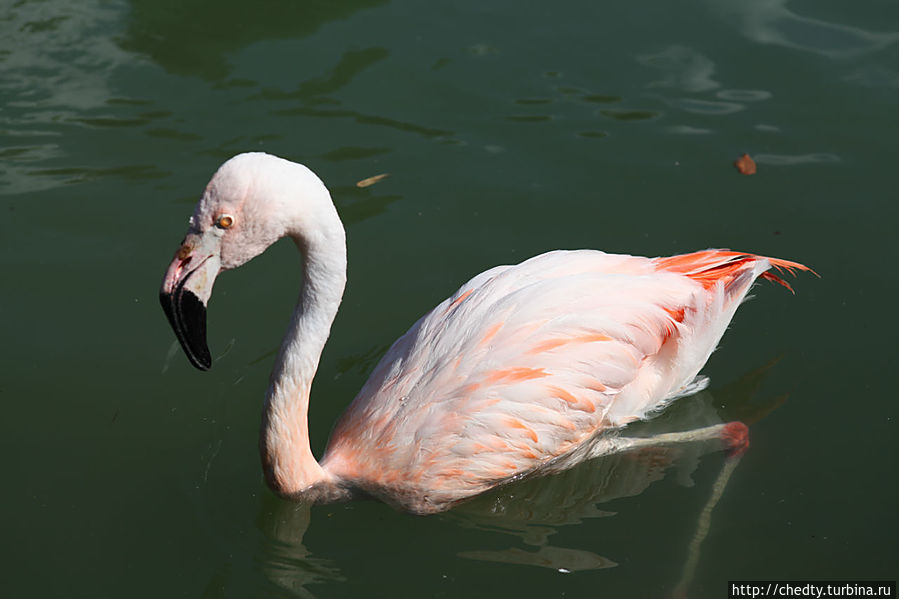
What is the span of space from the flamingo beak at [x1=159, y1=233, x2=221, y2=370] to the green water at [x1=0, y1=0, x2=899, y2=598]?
1092mm

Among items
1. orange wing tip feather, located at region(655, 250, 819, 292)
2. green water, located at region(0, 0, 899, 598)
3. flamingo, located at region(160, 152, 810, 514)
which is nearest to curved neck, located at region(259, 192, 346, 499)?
flamingo, located at region(160, 152, 810, 514)

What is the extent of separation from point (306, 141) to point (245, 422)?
2261 mm

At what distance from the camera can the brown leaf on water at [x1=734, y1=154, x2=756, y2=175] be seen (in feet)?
19.5

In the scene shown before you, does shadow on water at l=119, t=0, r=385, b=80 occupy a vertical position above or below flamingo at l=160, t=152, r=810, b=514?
above

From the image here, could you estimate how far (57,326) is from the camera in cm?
510

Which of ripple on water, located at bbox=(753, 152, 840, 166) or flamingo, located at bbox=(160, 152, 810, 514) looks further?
ripple on water, located at bbox=(753, 152, 840, 166)

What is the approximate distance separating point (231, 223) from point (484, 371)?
121 cm

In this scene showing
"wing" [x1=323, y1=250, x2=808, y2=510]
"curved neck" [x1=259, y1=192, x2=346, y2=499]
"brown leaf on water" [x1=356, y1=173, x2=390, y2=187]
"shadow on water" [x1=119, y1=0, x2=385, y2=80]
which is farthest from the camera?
"shadow on water" [x1=119, y1=0, x2=385, y2=80]

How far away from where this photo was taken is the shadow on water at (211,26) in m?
6.89

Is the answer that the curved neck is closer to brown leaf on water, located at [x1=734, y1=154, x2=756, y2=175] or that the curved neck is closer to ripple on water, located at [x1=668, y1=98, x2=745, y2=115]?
brown leaf on water, located at [x1=734, y1=154, x2=756, y2=175]

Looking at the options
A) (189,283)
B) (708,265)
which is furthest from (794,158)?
(189,283)

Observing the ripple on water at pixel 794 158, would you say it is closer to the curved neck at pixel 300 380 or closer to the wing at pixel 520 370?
the wing at pixel 520 370

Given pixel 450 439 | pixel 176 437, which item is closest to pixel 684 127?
pixel 450 439

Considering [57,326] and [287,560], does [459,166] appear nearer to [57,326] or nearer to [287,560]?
[57,326]
